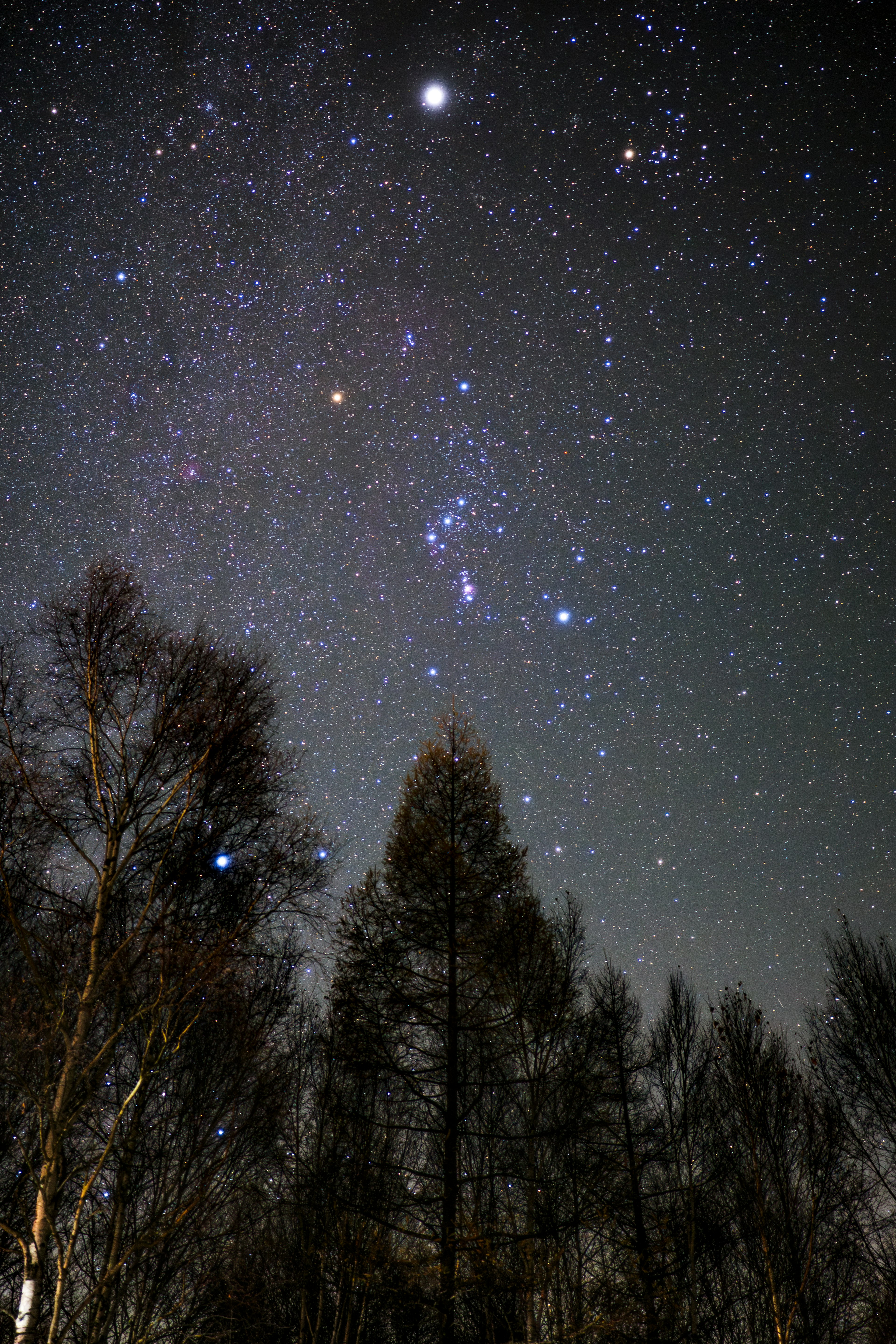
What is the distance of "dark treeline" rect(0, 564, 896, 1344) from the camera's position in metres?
7.30

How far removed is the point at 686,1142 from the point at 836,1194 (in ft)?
10.2

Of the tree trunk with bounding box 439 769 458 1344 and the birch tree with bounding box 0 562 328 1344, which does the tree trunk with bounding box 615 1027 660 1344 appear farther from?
the birch tree with bounding box 0 562 328 1344

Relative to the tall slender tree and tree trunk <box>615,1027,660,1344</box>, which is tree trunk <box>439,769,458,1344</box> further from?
tree trunk <box>615,1027,660,1344</box>

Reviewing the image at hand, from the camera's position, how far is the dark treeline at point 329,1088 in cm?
730

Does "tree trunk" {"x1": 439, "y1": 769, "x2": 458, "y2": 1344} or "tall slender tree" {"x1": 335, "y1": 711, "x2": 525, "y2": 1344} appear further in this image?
"tall slender tree" {"x1": 335, "y1": 711, "x2": 525, "y2": 1344}

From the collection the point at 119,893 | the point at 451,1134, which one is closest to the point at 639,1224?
the point at 451,1134

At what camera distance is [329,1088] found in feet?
33.1

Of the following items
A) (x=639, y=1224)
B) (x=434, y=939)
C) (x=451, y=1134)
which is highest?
(x=434, y=939)

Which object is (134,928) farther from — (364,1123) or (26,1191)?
(26,1191)

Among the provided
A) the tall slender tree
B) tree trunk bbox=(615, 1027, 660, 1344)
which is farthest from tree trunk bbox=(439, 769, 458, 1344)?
tree trunk bbox=(615, 1027, 660, 1344)

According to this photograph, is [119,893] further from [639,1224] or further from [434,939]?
[639,1224]

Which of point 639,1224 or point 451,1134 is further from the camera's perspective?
point 639,1224

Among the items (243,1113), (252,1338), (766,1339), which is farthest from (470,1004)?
(766,1339)

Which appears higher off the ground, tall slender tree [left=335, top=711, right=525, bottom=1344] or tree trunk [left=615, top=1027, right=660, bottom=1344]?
tall slender tree [left=335, top=711, right=525, bottom=1344]
